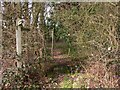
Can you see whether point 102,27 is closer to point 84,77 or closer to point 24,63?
point 84,77

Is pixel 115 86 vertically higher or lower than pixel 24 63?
lower

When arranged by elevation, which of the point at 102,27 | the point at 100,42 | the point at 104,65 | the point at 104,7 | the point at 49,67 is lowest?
the point at 49,67

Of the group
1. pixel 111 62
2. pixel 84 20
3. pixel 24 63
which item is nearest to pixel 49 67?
pixel 24 63

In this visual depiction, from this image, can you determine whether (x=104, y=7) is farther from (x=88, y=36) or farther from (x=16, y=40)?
(x=16, y=40)

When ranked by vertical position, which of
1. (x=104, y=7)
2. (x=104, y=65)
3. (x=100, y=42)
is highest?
(x=104, y=7)

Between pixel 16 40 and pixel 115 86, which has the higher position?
pixel 16 40

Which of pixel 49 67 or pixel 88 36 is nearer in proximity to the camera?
pixel 88 36

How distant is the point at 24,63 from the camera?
19.1 feet

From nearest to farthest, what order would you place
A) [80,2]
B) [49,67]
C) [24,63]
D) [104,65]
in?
1. [104,65]
2. [24,63]
3. [80,2]
4. [49,67]

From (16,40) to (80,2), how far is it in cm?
206

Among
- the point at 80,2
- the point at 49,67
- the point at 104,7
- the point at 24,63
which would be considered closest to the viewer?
the point at 104,7

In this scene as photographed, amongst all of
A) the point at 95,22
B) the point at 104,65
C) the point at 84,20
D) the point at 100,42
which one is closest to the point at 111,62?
the point at 104,65

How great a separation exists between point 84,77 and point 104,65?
2.76 feet

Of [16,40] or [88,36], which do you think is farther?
[88,36]
